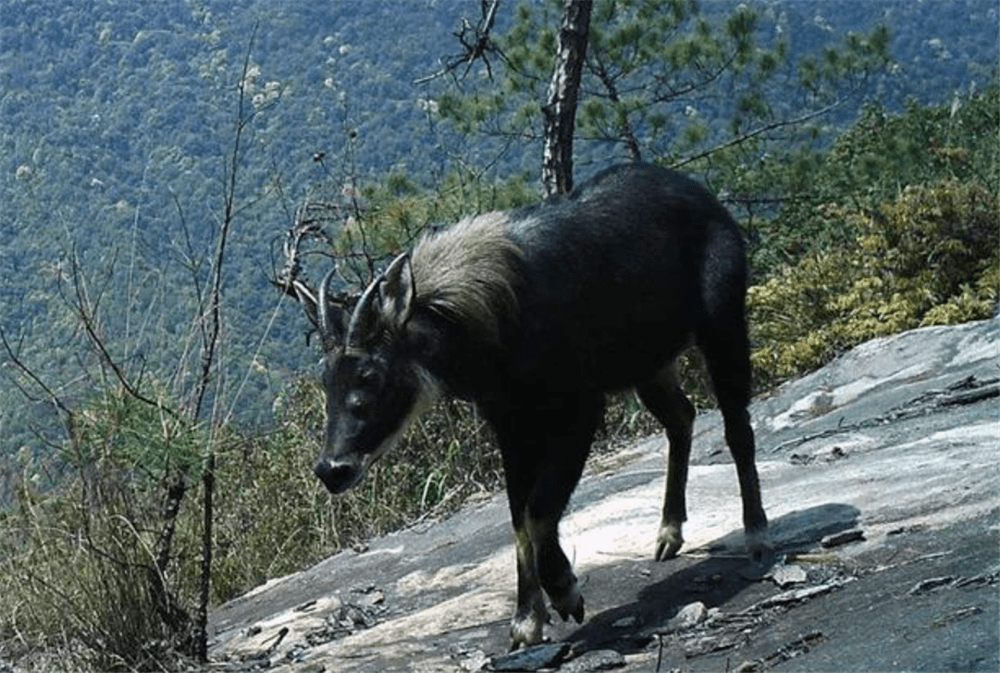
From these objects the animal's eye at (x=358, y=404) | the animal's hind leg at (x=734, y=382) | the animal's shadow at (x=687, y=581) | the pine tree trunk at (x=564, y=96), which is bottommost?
the animal's shadow at (x=687, y=581)

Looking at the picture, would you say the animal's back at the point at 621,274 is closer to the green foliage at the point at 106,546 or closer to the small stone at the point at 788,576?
the small stone at the point at 788,576

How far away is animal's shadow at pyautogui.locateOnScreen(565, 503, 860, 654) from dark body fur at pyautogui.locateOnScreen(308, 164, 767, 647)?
0.47 feet

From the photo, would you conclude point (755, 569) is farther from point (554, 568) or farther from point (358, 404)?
point (358, 404)

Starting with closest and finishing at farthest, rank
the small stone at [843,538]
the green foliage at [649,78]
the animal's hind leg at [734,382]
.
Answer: the small stone at [843,538]
the animal's hind leg at [734,382]
the green foliage at [649,78]

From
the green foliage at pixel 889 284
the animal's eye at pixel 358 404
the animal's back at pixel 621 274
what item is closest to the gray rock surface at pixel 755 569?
the animal's back at pixel 621 274

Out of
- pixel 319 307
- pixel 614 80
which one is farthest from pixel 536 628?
pixel 614 80

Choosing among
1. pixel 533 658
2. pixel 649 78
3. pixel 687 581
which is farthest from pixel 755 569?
pixel 649 78

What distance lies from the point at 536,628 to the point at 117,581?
207cm

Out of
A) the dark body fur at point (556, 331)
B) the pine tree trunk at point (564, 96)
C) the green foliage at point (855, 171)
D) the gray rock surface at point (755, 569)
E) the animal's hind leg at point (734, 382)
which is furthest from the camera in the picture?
the green foliage at point (855, 171)

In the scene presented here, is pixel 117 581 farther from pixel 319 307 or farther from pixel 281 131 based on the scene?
pixel 281 131

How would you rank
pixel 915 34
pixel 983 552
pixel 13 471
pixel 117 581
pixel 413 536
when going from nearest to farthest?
pixel 983 552
pixel 117 581
pixel 13 471
pixel 413 536
pixel 915 34

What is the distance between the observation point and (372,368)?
6699 mm

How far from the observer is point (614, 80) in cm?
1828

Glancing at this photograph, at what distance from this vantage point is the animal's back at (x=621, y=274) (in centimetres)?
707
